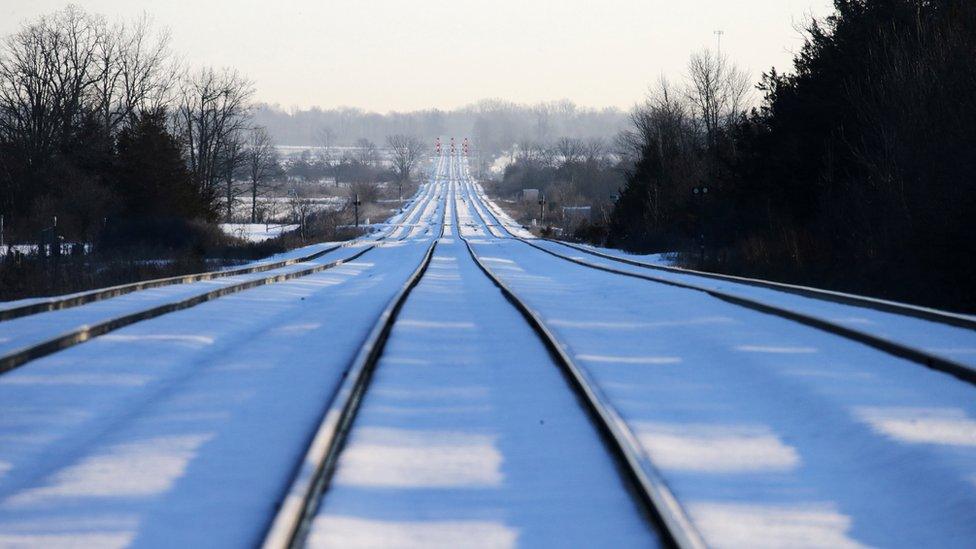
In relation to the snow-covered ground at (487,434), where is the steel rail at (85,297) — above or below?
above

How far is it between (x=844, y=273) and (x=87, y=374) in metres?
18.8

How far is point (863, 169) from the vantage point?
29266 mm

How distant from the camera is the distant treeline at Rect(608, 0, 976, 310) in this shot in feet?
66.1

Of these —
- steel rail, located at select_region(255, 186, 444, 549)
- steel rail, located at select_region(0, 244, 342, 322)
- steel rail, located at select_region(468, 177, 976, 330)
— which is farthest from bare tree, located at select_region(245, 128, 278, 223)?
steel rail, located at select_region(255, 186, 444, 549)

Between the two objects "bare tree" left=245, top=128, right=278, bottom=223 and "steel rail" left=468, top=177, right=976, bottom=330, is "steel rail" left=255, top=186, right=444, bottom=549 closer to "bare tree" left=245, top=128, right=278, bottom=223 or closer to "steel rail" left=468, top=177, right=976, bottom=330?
"steel rail" left=468, top=177, right=976, bottom=330

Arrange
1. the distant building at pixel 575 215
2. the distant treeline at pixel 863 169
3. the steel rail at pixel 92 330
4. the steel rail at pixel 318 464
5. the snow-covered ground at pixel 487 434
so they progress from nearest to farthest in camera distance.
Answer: the steel rail at pixel 318 464
the snow-covered ground at pixel 487 434
the steel rail at pixel 92 330
the distant treeline at pixel 863 169
the distant building at pixel 575 215

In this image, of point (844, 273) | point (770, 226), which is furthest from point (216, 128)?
point (844, 273)

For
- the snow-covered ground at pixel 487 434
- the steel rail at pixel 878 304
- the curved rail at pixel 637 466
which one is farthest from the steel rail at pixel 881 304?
the curved rail at pixel 637 466

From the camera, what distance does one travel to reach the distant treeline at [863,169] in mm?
20156

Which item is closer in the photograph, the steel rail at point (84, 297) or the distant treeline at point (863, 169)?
the steel rail at point (84, 297)

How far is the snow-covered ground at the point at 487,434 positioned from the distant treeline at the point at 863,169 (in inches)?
285

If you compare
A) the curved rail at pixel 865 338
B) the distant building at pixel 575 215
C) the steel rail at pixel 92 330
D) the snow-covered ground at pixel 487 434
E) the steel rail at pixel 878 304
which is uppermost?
the distant building at pixel 575 215

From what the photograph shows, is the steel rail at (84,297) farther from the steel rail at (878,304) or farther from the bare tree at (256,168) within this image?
the bare tree at (256,168)

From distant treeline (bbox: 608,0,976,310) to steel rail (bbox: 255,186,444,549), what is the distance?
534 inches
